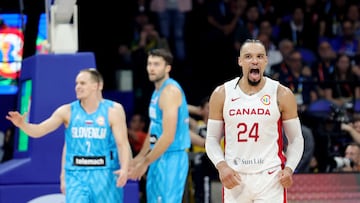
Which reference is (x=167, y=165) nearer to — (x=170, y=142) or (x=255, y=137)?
(x=170, y=142)

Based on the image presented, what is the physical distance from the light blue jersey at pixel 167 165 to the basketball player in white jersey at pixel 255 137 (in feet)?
7.25

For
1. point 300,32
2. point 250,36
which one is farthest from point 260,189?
point 300,32

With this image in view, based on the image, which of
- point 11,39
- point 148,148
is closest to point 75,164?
point 148,148

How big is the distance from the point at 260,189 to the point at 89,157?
233cm

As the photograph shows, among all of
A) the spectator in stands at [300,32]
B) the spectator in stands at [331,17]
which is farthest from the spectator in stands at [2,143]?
the spectator in stands at [331,17]

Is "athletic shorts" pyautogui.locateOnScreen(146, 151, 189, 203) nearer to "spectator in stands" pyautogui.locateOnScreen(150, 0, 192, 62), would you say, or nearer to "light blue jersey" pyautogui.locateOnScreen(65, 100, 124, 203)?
"light blue jersey" pyautogui.locateOnScreen(65, 100, 124, 203)

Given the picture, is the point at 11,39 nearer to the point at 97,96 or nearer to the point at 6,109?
the point at 6,109

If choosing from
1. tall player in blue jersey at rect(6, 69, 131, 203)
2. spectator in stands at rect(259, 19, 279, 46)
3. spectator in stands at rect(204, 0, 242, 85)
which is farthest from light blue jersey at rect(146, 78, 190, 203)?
spectator in stands at rect(259, 19, 279, 46)

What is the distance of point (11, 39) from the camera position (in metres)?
16.0

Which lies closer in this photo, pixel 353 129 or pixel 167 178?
pixel 167 178

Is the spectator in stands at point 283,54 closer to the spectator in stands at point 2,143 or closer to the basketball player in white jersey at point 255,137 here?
the spectator in stands at point 2,143

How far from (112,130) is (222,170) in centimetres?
213

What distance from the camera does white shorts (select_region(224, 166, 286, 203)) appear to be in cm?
742

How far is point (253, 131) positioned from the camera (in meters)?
7.49
